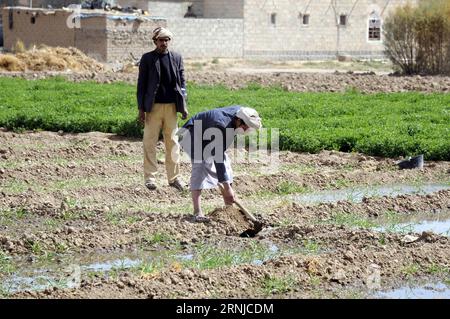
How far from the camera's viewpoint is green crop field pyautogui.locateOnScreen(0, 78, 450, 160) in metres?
16.6

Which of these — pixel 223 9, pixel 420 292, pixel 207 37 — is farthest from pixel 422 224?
pixel 223 9

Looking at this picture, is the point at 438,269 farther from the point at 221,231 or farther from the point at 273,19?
the point at 273,19

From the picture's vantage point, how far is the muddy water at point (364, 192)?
13.1 m

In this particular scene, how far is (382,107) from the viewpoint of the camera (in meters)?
20.3

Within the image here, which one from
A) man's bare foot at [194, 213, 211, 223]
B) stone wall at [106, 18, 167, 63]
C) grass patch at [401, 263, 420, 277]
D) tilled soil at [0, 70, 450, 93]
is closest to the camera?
grass patch at [401, 263, 420, 277]

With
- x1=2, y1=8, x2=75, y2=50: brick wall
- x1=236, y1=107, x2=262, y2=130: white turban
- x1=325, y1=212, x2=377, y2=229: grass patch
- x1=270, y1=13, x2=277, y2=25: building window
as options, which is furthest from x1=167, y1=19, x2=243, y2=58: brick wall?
x1=236, y1=107, x2=262, y2=130: white turban

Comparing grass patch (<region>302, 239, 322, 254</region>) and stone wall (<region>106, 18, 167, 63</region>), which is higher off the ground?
stone wall (<region>106, 18, 167, 63</region>)

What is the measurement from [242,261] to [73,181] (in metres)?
4.79

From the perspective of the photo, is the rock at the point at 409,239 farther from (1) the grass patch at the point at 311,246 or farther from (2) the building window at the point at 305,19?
(2) the building window at the point at 305,19

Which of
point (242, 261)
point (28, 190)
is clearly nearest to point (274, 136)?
point (28, 190)

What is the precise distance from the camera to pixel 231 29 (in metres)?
44.2

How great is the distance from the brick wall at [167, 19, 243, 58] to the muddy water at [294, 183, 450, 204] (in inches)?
1133

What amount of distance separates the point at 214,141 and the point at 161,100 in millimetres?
2407

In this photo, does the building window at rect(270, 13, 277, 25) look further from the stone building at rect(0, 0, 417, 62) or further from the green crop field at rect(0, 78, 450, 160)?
the green crop field at rect(0, 78, 450, 160)
